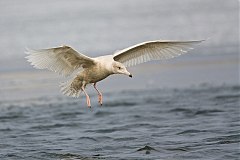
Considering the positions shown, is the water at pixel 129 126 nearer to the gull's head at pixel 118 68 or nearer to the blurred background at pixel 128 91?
the blurred background at pixel 128 91

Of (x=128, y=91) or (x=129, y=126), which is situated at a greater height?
(x=128, y=91)

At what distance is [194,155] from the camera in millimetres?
8594

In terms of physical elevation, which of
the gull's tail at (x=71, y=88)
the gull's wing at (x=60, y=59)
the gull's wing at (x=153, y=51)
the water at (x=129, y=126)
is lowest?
the water at (x=129, y=126)

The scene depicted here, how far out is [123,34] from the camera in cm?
2052

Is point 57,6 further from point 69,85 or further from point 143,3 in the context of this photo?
point 69,85

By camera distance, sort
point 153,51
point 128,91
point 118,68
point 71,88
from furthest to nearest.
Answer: point 128,91 < point 153,51 < point 71,88 < point 118,68

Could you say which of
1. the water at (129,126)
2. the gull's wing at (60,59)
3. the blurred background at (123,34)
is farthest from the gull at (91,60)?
the blurred background at (123,34)

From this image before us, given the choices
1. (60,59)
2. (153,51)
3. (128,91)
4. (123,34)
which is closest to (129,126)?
(153,51)

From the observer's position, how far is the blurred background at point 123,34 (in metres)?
15.6

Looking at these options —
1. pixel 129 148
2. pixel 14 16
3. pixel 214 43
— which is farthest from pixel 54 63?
pixel 14 16

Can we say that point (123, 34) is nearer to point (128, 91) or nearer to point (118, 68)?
point (128, 91)

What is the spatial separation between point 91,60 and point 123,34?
11.0 meters

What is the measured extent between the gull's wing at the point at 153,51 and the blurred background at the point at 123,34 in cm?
420

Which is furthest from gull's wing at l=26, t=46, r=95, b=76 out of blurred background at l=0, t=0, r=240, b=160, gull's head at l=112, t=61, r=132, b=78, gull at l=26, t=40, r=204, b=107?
blurred background at l=0, t=0, r=240, b=160
